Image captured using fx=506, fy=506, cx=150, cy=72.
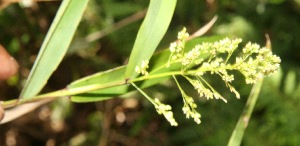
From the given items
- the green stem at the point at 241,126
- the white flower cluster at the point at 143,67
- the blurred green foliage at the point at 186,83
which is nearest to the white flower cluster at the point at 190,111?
the white flower cluster at the point at 143,67

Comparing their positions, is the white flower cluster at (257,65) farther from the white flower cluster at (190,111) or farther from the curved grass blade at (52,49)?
the curved grass blade at (52,49)

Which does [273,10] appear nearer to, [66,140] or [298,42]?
[298,42]

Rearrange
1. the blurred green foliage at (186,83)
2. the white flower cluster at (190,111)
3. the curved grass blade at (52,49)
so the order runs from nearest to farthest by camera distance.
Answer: the white flower cluster at (190,111), the curved grass blade at (52,49), the blurred green foliage at (186,83)

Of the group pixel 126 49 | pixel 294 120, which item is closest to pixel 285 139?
pixel 294 120

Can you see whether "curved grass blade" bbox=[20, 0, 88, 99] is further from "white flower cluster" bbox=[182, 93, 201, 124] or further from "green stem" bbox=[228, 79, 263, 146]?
"green stem" bbox=[228, 79, 263, 146]

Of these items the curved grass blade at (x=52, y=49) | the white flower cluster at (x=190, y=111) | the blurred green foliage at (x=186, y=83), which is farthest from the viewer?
the blurred green foliage at (x=186, y=83)
